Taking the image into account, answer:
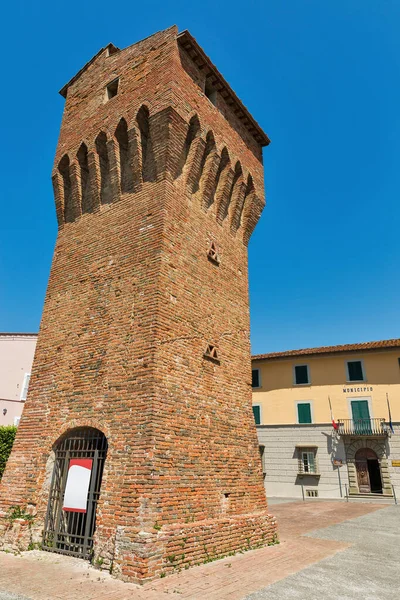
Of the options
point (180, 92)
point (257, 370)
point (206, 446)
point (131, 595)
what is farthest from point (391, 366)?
point (131, 595)

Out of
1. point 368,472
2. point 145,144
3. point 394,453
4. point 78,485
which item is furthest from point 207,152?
point 368,472

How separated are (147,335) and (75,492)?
3.77 metres

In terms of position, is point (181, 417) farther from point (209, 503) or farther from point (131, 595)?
point (131, 595)

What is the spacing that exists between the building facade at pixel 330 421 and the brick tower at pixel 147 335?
1537 centimetres

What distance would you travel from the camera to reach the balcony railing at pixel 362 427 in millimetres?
23047

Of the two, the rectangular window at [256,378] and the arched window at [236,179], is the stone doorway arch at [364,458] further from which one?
the arched window at [236,179]

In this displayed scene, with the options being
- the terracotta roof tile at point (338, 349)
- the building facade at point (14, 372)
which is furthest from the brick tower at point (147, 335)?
the terracotta roof tile at point (338, 349)

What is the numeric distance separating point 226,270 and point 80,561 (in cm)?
783

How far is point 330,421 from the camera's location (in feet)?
80.8

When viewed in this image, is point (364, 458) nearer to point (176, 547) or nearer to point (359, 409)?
point (359, 409)

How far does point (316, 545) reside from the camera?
1027cm

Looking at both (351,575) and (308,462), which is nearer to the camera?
(351,575)

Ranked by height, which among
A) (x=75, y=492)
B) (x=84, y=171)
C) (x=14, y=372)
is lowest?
(x=75, y=492)

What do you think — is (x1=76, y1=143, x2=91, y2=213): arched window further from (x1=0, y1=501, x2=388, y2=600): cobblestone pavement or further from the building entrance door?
the building entrance door
